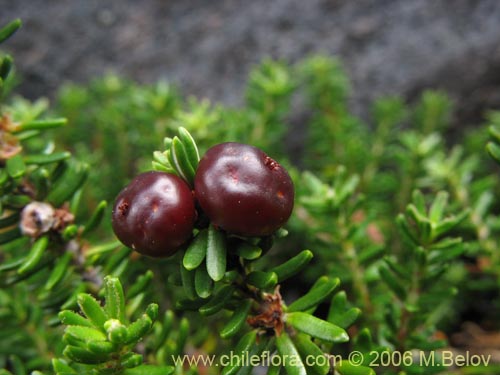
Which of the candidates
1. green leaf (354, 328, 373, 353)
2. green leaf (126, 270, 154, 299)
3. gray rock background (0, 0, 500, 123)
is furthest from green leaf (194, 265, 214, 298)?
gray rock background (0, 0, 500, 123)

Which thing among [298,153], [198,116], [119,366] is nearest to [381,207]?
[198,116]

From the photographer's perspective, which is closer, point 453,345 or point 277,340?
point 277,340

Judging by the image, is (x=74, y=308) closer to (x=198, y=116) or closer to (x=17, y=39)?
(x=198, y=116)

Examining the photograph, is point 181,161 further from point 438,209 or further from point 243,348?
point 438,209

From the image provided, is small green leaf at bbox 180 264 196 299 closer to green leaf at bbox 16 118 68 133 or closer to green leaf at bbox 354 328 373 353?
green leaf at bbox 354 328 373 353

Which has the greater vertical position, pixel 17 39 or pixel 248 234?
pixel 248 234

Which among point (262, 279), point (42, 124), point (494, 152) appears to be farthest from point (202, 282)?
point (494, 152)
